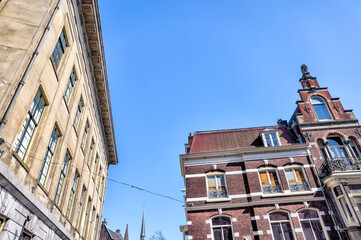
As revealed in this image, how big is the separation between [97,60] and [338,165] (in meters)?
21.1

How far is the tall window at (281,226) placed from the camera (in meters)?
17.7

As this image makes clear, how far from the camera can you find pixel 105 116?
74.1ft

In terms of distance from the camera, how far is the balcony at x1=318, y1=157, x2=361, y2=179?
19078mm

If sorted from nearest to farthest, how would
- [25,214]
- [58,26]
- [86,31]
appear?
[25,214] → [58,26] → [86,31]

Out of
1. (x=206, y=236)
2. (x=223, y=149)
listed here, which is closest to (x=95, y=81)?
(x=223, y=149)

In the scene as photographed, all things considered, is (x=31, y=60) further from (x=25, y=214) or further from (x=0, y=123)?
(x=25, y=214)

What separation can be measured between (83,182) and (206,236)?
1020 centimetres

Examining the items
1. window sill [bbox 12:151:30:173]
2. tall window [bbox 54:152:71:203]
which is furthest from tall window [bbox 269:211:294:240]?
window sill [bbox 12:151:30:173]

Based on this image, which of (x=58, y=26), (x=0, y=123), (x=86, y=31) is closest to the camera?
(x=0, y=123)

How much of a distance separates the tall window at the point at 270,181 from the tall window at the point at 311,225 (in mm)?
2466

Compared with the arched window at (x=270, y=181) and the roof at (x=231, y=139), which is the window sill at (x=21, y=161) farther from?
the arched window at (x=270, y=181)

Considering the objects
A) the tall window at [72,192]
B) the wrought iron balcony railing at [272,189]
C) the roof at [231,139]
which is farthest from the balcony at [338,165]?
the tall window at [72,192]

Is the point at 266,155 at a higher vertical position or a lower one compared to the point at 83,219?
higher

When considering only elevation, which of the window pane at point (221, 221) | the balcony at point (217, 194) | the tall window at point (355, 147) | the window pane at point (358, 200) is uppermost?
the tall window at point (355, 147)
